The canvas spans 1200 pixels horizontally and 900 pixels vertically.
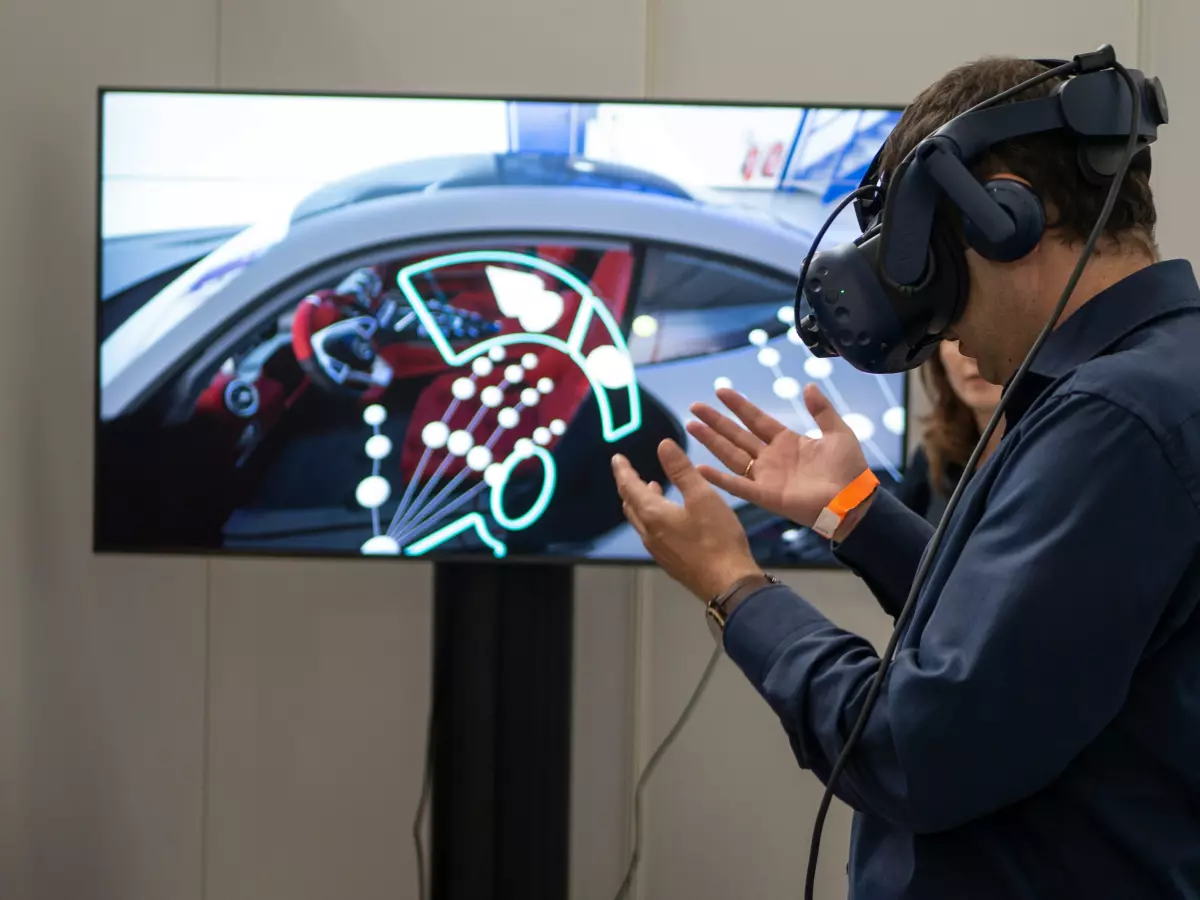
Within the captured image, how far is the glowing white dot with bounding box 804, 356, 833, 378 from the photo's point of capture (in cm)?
198

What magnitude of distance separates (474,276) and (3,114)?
0.92 meters

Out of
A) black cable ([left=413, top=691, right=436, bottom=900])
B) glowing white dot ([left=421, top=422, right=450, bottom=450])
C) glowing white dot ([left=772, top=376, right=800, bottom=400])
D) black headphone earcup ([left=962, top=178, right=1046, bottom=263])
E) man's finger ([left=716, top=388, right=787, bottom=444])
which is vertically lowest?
black cable ([left=413, top=691, right=436, bottom=900])

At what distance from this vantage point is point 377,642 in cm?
242

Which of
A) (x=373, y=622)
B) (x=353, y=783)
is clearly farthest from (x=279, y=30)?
(x=353, y=783)

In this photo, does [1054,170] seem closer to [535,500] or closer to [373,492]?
[535,500]

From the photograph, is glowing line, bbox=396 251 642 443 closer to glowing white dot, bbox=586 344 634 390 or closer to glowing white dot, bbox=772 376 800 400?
glowing white dot, bbox=586 344 634 390

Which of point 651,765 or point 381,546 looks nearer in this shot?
point 381,546

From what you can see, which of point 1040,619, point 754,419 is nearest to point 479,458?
point 754,419

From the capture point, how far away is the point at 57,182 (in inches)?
84.5

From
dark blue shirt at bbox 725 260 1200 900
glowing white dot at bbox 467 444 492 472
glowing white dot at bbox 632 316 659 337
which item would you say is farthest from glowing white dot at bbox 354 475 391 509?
dark blue shirt at bbox 725 260 1200 900

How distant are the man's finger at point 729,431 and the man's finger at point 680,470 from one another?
15 cm

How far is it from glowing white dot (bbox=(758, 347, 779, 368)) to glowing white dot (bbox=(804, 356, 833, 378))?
54 mm

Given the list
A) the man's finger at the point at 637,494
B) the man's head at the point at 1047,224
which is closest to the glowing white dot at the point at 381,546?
the man's finger at the point at 637,494

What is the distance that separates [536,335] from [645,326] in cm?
20
